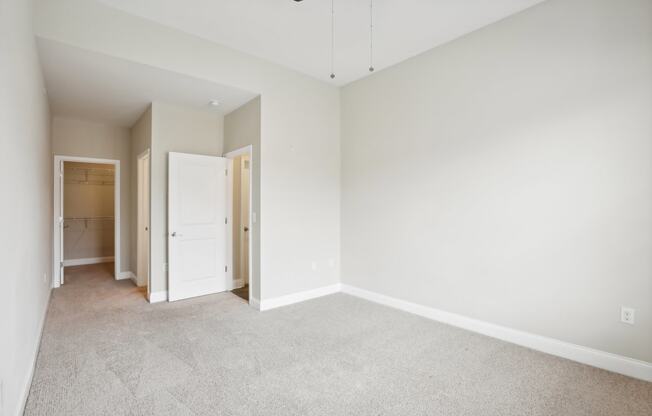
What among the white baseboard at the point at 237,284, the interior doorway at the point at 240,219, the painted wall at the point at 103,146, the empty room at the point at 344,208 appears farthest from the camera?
the painted wall at the point at 103,146

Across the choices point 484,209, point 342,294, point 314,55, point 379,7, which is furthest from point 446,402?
point 314,55

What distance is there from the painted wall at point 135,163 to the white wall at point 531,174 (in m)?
3.45

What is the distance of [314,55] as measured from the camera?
385 cm

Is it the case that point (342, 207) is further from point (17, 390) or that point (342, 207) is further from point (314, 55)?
point (17, 390)

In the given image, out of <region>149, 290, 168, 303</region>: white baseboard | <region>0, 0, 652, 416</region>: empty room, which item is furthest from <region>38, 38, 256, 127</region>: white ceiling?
<region>149, 290, 168, 303</region>: white baseboard

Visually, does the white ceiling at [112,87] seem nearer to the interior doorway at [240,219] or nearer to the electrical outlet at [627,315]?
the interior doorway at [240,219]

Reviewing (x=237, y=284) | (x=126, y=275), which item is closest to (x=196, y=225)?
(x=237, y=284)

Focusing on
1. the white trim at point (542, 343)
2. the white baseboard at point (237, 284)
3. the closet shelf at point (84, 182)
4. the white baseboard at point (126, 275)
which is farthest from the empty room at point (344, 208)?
the closet shelf at point (84, 182)

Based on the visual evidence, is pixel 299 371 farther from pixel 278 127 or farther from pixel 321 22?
pixel 321 22

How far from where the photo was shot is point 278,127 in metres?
4.14

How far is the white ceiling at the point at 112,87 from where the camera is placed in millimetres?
3064

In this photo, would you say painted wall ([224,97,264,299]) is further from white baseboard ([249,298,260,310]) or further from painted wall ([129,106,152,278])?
painted wall ([129,106,152,278])

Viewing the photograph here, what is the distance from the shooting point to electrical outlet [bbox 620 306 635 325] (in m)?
2.42

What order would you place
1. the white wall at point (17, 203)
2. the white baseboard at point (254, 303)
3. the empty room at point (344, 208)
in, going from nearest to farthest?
the white wall at point (17, 203), the empty room at point (344, 208), the white baseboard at point (254, 303)
